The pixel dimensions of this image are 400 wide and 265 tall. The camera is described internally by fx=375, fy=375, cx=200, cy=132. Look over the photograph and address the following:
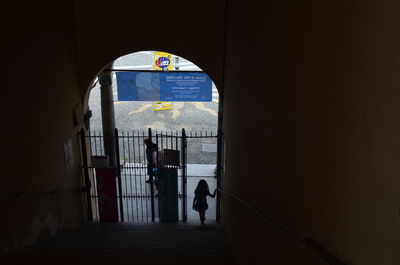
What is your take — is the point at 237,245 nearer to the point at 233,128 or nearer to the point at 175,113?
the point at 233,128

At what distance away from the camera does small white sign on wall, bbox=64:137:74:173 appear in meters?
7.02

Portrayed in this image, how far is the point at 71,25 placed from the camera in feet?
24.1

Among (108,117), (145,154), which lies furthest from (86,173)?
(145,154)

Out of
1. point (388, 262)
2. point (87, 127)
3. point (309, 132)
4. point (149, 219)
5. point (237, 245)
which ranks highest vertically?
point (309, 132)

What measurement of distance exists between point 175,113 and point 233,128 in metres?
11.8

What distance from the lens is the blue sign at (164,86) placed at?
8906 mm

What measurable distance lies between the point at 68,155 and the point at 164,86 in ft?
9.84

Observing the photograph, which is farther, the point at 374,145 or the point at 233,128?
the point at 233,128

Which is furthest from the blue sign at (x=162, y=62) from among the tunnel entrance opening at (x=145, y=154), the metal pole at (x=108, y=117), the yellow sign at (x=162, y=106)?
the yellow sign at (x=162, y=106)

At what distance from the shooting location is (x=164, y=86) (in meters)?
9.12

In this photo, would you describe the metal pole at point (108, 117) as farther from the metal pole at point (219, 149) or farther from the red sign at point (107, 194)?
the metal pole at point (219, 149)

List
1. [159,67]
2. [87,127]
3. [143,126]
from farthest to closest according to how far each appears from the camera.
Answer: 1. [143,126]
2. [159,67]
3. [87,127]

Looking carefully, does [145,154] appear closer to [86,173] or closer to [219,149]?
[86,173]

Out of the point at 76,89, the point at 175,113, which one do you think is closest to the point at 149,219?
the point at 76,89
